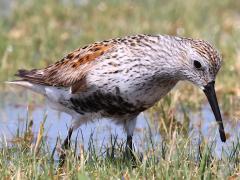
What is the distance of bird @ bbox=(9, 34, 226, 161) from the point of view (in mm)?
7488

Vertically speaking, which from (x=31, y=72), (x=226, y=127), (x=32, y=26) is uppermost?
(x=32, y=26)

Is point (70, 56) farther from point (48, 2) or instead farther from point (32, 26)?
point (48, 2)

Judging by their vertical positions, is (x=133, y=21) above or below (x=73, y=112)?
above

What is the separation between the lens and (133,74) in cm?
748

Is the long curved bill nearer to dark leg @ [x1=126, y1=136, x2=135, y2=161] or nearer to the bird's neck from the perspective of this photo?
the bird's neck

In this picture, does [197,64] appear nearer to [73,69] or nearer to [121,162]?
[121,162]

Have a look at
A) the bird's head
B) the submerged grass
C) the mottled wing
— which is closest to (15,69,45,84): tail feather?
the mottled wing

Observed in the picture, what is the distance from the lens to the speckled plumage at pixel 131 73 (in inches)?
295

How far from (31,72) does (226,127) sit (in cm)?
238

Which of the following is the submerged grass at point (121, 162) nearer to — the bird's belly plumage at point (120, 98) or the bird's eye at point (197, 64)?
the bird's belly plumage at point (120, 98)

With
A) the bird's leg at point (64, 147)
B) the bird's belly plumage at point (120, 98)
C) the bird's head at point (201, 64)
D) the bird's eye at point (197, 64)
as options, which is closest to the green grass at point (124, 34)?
the bird's leg at point (64, 147)

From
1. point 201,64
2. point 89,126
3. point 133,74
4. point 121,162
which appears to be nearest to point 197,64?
point 201,64

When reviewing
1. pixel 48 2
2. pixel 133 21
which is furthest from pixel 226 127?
pixel 48 2

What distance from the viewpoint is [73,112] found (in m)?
8.21
